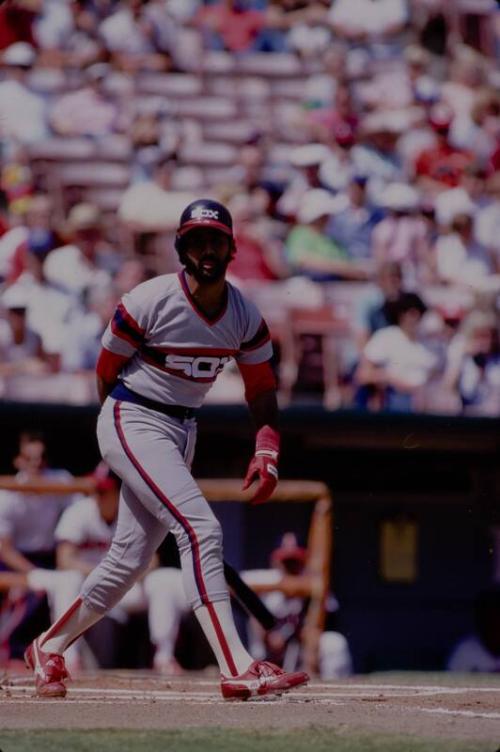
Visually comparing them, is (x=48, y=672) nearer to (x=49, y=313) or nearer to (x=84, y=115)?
(x=49, y=313)

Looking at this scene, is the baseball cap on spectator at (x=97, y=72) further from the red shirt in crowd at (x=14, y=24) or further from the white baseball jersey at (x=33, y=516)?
the white baseball jersey at (x=33, y=516)

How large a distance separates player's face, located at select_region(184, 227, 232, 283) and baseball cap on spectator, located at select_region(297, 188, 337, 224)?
6.50 metres

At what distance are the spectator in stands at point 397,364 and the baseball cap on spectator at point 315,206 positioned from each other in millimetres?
1349

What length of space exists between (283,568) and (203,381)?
4218 mm

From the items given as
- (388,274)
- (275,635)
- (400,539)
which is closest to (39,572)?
(275,635)

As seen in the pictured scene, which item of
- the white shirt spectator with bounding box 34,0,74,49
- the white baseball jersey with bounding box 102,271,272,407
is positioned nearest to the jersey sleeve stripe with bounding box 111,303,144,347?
the white baseball jersey with bounding box 102,271,272,407

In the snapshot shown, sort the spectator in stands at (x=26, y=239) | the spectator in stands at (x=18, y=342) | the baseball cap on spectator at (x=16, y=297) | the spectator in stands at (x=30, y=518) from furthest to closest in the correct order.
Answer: the spectator in stands at (x=26, y=239)
the baseball cap on spectator at (x=16, y=297)
the spectator in stands at (x=18, y=342)
the spectator in stands at (x=30, y=518)

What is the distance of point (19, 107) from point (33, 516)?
14.3ft

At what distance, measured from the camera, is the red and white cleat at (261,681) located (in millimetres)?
5234

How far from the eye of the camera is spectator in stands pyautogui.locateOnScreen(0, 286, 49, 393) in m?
10.0

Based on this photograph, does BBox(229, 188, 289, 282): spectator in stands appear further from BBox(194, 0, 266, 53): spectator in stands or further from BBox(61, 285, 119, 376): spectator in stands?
BBox(194, 0, 266, 53): spectator in stands

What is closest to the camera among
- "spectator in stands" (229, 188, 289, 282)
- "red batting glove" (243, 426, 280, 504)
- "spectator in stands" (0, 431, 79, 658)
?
"red batting glove" (243, 426, 280, 504)

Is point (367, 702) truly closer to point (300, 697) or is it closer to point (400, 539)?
point (300, 697)

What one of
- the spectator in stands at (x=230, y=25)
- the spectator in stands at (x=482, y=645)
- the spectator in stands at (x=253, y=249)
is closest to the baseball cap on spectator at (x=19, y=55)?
the spectator in stands at (x=230, y=25)
